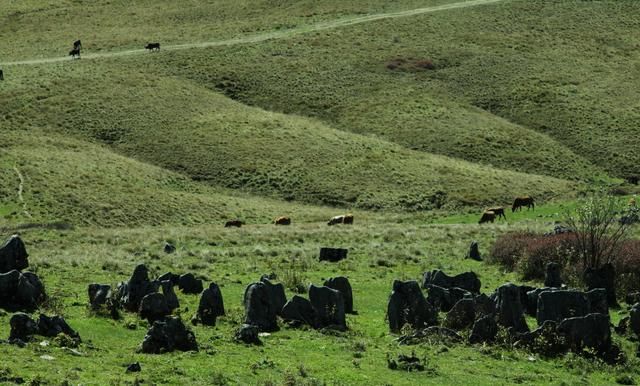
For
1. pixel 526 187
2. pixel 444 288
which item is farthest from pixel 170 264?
pixel 526 187

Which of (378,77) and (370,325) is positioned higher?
(378,77)

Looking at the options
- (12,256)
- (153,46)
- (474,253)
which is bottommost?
(474,253)

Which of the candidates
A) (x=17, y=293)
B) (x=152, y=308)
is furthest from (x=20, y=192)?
(x=152, y=308)

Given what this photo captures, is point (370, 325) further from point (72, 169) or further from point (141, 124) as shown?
point (141, 124)

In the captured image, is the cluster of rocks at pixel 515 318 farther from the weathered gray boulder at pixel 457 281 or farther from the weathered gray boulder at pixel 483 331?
the weathered gray boulder at pixel 457 281

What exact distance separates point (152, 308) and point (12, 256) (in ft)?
29.9

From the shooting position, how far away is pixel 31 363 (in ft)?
79.2

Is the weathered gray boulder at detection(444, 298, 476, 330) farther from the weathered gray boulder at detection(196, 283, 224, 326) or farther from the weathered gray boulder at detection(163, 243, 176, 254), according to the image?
the weathered gray boulder at detection(163, 243, 176, 254)

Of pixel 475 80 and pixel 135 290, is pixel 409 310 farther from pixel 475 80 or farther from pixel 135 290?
pixel 475 80

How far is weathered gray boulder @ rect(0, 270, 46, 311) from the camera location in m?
31.2

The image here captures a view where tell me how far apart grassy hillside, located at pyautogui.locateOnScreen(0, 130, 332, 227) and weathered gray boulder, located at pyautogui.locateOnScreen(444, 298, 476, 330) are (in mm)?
41238

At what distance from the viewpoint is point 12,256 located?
125ft

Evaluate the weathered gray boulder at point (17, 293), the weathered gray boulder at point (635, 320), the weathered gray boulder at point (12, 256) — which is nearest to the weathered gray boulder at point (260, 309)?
the weathered gray boulder at point (17, 293)

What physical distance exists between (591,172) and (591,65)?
112 ft
